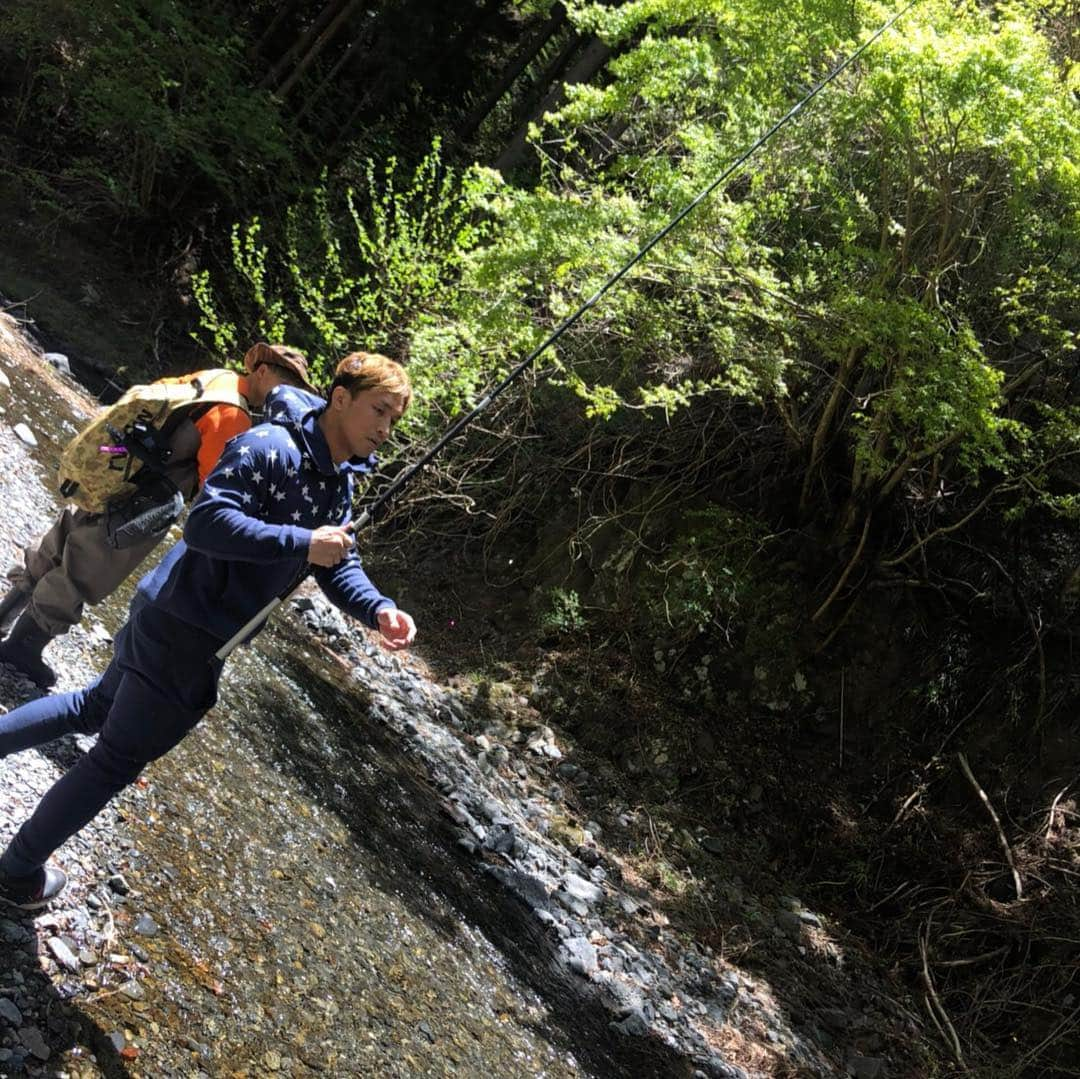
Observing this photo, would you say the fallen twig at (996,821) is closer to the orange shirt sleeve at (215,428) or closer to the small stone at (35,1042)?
the orange shirt sleeve at (215,428)

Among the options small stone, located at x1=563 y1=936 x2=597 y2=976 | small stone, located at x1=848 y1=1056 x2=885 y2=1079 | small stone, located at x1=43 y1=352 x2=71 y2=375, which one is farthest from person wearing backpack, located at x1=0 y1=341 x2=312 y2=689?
small stone, located at x1=43 y1=352 x2=71 y2=375

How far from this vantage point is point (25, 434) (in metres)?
6.85

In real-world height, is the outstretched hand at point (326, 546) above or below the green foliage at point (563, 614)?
above

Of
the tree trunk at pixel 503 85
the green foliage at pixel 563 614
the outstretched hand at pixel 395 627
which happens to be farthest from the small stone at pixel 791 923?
the tree trunk at pixel 503 85

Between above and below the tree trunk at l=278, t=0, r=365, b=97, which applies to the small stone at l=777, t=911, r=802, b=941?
below

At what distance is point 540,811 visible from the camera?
703 cm

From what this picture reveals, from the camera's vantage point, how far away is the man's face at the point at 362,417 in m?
2.61

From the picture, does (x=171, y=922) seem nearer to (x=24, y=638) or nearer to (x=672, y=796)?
(x=24, y=638)

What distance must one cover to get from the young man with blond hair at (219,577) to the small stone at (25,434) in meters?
4.72

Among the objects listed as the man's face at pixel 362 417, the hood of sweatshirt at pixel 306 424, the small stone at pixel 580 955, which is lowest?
the small stone at pixel 580 955

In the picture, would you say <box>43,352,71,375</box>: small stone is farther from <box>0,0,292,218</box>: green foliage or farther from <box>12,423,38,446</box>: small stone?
<box>0,0,292,218</box>: green foliage

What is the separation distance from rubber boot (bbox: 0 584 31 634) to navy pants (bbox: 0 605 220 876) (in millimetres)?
1642

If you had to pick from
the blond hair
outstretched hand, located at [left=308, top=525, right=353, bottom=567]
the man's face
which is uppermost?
the blond hair

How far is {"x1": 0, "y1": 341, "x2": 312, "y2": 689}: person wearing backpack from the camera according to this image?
3.52 m
